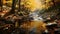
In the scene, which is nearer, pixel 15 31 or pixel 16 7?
pixel 15 31

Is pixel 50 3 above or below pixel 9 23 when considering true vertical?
above

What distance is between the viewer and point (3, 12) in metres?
4.16

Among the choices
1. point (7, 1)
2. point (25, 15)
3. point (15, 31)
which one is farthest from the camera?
point (7, 1)

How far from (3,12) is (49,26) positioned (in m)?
1.31

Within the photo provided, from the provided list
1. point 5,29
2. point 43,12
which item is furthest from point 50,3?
point 5,29

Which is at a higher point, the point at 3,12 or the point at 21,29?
the point at 3,12

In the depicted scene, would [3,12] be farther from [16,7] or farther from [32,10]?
[32,10]

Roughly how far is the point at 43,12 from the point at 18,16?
70 centimetres

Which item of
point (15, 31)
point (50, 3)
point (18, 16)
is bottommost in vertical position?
point (15, 31)

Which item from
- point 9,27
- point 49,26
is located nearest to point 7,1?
point 9,27

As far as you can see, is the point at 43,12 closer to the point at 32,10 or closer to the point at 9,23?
the point at 32,10

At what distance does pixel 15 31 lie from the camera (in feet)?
12.0

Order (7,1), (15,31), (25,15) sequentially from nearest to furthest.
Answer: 1. (15,31)
2. (25,15)
3. (7,1)

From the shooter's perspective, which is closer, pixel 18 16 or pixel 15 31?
pixel 15 31
